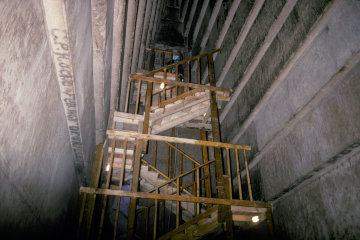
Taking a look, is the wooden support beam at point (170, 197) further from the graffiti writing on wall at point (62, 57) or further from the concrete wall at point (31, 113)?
the graffiti writing on wall at point (62, 57)

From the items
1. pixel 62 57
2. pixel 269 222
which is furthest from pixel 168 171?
pixel 62 57

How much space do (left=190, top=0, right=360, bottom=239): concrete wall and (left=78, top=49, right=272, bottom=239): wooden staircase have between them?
0.55 meters

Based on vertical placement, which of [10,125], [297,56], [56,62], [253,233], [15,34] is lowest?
[253,233]

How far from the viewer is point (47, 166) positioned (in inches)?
128

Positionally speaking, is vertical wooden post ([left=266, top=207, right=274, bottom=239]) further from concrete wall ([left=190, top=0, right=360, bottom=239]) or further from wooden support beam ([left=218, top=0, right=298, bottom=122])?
wooden support beam ([left=218, top=0, right=298, bottom=122])

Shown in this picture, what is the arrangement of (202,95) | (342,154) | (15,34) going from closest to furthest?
(15,34)
(342,154)
(202,95)

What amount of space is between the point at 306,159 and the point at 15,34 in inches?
169

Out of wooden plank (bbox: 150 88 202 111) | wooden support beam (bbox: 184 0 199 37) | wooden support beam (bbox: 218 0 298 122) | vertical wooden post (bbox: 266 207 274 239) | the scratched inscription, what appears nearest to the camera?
the scratched inscription

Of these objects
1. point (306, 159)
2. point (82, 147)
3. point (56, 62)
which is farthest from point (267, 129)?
point (56, 62)

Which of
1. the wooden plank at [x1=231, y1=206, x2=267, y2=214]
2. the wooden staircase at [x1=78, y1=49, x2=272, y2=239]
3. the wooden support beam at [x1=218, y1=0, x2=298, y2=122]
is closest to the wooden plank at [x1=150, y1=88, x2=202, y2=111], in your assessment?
the wooden staircase at [x1=78, y1=49, x2=272, y2=239]

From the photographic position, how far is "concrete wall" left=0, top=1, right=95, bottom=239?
1868 millimetres

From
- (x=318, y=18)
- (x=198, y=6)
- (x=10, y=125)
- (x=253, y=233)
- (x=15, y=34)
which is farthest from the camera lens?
(x=198, y=6)

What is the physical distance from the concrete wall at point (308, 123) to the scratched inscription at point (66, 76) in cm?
371

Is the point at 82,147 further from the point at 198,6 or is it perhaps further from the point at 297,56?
the point at 198,6
